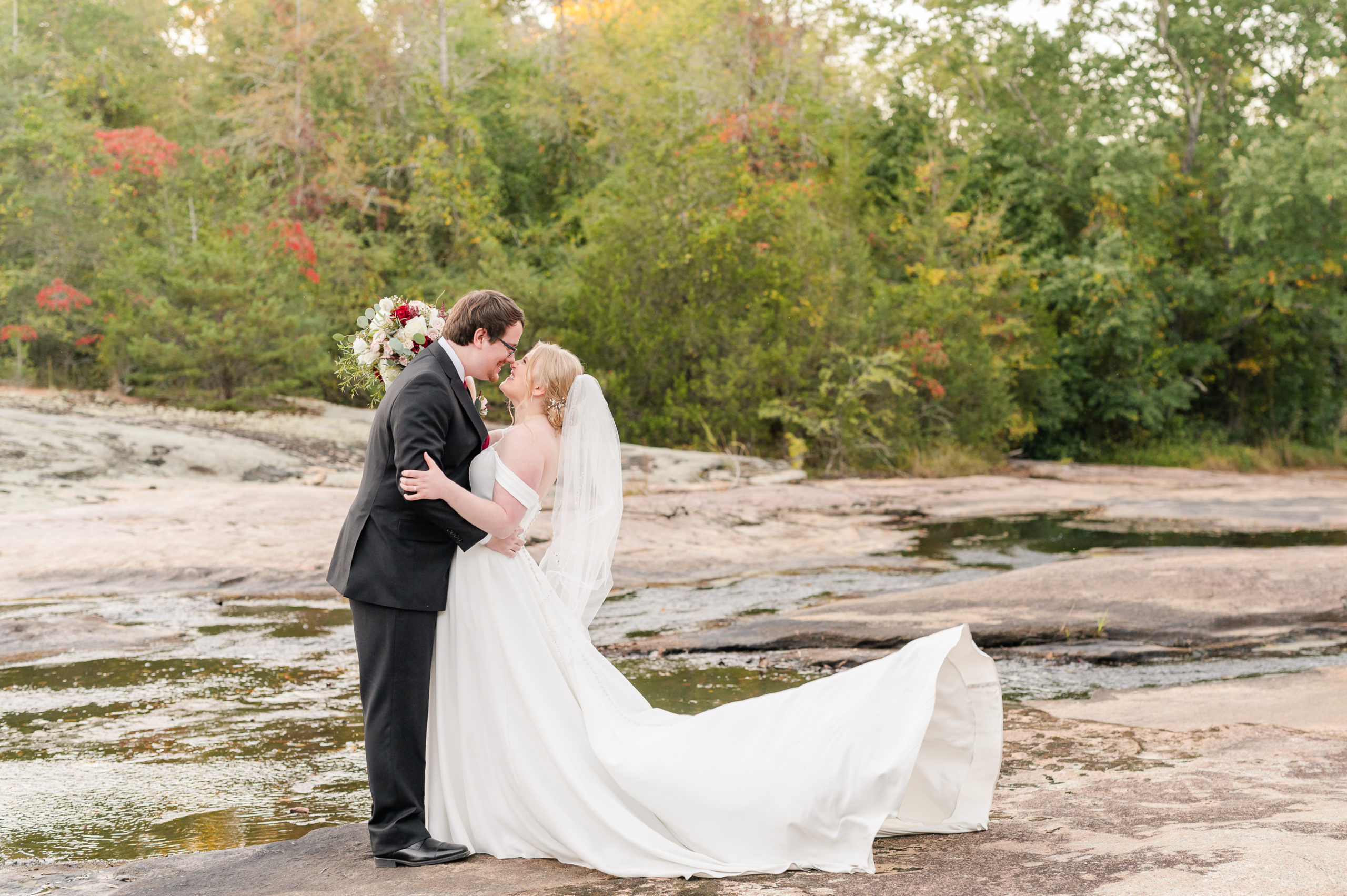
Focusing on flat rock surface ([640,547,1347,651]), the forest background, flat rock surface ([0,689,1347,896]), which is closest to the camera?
flat rock surface ([0,689,1347,896])

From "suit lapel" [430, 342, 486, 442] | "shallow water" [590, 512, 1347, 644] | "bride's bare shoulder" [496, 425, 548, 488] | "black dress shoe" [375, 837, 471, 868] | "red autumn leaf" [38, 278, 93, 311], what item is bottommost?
"shallow water" [590, 512, 1347, 644]

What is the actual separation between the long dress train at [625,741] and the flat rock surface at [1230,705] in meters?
2.43

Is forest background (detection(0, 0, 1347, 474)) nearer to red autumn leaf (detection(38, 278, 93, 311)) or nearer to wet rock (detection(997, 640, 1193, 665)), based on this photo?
red autumn leaf (detection(38, 278, 93, 311))

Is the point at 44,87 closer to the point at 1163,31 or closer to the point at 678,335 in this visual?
the point at 678,335

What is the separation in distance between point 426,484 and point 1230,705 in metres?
4.84

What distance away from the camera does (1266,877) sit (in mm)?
3146

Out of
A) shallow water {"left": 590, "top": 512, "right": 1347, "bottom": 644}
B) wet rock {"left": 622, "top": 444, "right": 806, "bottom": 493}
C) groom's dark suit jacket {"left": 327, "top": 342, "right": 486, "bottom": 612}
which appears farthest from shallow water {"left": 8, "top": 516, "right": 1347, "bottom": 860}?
wet rock {"left": 622, "top": 444, "right": 806, "bottom": 493}

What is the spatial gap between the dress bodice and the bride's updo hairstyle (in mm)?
483

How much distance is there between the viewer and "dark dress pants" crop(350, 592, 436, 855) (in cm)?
393

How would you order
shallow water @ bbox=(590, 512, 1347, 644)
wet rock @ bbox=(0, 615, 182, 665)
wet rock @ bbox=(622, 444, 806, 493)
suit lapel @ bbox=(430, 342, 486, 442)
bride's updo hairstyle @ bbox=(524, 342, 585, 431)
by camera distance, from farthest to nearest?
1. wet rock @ bbox=(622, 444, 806, 493)
2. shallow water @ bbox=(590, 512, 1347, 644)
3. wet rock @ bbox=(0, 615, 182, 665)
4. bride's updo hairstyle @ bbox=(524, 342, 585, 431)
5. suit lapel @ bbox=(430, 342, 486, 442)

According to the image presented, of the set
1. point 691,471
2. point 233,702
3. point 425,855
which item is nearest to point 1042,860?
point 425,855

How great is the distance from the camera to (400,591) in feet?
12.9

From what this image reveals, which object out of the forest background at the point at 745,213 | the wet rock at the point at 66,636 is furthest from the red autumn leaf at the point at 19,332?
the wet rock at the point at 66,636

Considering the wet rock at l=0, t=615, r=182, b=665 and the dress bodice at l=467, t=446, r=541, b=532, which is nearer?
the dress bodice at l=467, t=446, r=541, b=532
